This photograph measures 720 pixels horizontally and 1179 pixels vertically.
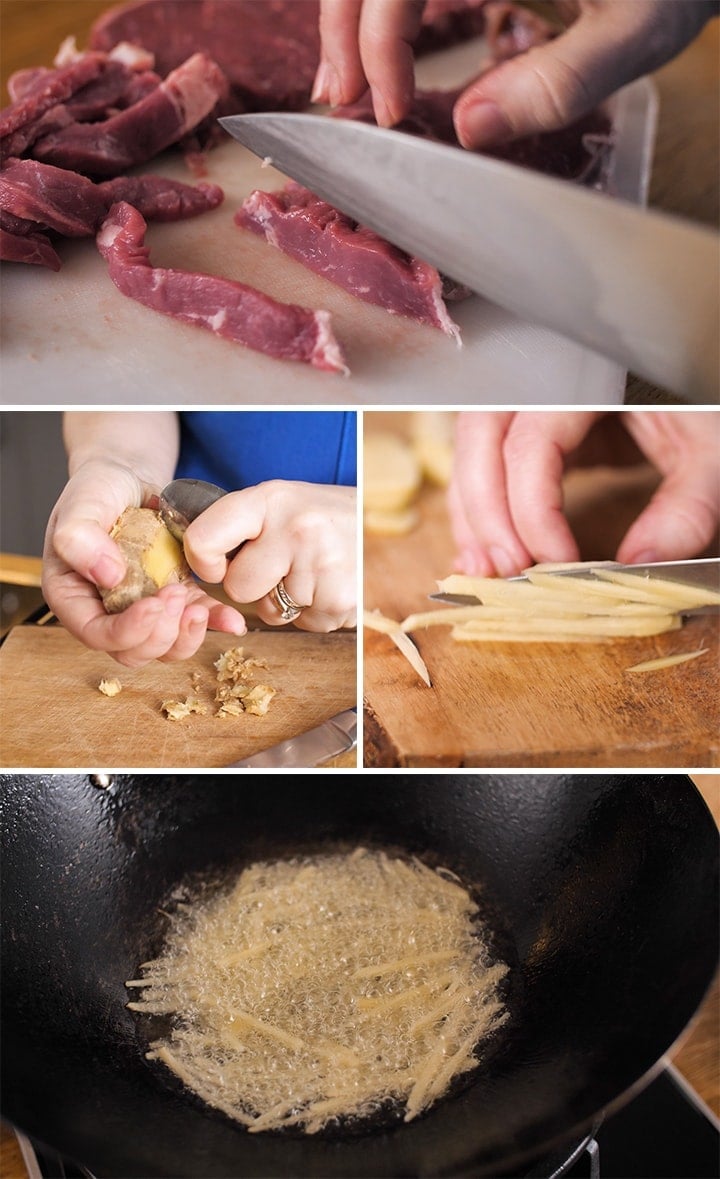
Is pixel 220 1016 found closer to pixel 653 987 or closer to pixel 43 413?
pixel 653 987

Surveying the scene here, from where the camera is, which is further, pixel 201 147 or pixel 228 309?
pixel 201 147

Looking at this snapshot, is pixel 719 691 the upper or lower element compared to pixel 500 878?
upper

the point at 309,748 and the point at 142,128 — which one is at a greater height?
the point at 142,128

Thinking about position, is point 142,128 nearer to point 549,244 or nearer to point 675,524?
point 549,244

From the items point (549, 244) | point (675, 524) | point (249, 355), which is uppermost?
point (549, 244)

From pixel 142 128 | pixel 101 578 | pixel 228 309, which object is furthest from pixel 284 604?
pixel 142 128

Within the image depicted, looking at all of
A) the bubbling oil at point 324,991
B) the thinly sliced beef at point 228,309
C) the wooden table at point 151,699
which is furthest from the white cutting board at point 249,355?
the bubbling oil at point 324,991

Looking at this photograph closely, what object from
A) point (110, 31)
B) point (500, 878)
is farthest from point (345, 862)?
point (110, 31)
